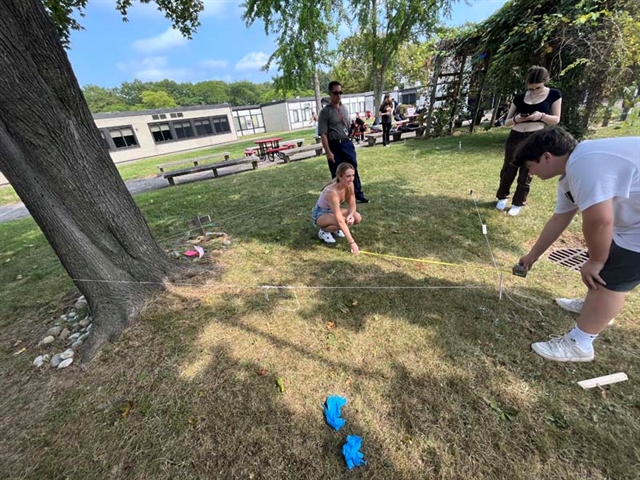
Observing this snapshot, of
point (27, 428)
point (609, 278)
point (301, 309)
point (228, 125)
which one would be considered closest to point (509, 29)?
point (609, 278)

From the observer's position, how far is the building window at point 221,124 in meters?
26.3

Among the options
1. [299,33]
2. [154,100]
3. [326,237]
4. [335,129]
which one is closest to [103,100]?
[154,100]

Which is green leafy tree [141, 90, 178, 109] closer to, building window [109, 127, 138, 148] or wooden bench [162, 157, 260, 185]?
building window [109, 127, 138, 148]

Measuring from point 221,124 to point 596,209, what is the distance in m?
29.8

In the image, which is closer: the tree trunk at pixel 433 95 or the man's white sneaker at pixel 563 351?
the man's white sneaker at pixel 563 351

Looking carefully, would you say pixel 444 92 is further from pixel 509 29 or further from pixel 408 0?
pixel 408 0

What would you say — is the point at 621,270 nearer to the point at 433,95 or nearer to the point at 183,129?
the point at 433,95

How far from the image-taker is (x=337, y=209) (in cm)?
309

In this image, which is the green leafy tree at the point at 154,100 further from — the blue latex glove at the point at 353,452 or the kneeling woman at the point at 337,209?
the blue latex glove at the point at 353,452

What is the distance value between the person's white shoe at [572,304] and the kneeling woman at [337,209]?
5.92ft

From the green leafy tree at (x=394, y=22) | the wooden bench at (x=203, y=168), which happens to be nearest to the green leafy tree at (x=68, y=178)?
the wooden bench at (x=203, y=168)

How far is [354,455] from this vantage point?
1.46m

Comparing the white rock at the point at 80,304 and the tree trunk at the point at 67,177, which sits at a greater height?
the tree trunk at the point at 67,177

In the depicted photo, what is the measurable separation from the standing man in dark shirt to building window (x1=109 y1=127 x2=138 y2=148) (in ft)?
72.9
